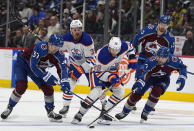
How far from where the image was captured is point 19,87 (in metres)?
6.13

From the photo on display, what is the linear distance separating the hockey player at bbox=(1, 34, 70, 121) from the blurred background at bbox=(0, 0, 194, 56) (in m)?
3.78

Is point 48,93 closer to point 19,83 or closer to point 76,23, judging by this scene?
point 19,83

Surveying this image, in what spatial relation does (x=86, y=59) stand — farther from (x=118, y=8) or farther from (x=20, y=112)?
(x=118, y=8)

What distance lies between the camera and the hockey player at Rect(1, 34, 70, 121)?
599cm

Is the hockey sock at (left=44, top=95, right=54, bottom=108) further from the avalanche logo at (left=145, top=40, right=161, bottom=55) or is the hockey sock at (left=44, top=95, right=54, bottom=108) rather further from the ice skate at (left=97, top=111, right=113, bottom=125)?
the avalanche logo at (left=145, top=40, right=161, bottom=55)

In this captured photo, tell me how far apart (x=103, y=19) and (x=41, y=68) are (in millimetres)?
4984

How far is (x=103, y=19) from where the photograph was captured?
11016 millimetres

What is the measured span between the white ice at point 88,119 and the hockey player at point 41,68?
11.4 inches

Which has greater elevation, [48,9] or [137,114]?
[48,9]

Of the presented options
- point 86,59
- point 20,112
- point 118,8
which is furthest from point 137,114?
point 118,8

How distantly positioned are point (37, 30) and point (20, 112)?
492 centimetres

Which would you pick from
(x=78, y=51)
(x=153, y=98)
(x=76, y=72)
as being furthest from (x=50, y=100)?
(x=153, y=98)

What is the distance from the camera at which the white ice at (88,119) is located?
5863 millimetres

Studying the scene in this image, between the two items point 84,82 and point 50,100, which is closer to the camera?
point 50,100
